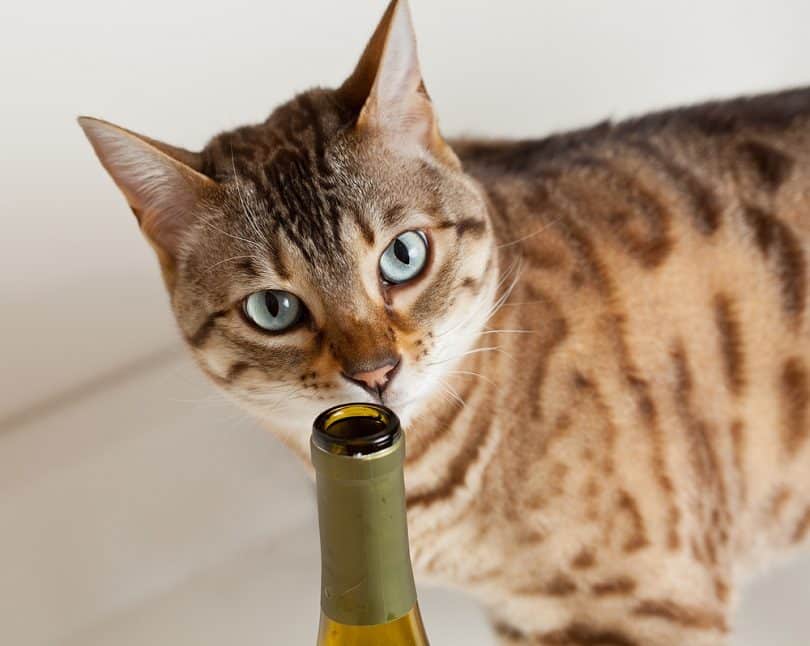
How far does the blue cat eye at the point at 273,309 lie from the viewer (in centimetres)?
81

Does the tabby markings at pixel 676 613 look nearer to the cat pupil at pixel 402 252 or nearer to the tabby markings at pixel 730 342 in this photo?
the tabby markings at pixel 730 342

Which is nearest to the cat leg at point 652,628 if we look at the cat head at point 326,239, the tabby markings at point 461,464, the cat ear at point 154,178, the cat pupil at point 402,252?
the tabby markings at point 461,464

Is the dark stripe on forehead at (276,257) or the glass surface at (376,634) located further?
the dark stripe on forehead at (276,257)

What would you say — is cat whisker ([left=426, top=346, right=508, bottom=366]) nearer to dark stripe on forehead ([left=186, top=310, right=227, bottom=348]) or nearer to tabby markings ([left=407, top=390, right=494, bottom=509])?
tabby markings ([left=407, top=390, right=494, bottom=509])

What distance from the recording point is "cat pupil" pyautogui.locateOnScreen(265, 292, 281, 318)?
2.68ft

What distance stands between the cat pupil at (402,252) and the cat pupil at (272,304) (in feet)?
0.36

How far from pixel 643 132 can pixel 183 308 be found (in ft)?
1.76

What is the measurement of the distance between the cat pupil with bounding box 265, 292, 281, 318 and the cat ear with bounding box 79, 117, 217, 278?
0.11 meters

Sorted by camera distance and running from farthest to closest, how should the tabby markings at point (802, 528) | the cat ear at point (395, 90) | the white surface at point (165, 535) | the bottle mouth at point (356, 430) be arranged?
the white surface at point (165, 535), the tabby markings at point (802, 528), the cat ear at point (395, 90), the bottle mouth at point (356, 430)

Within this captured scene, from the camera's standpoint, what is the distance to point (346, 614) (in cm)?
57

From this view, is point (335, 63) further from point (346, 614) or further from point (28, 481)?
point (346, 614)

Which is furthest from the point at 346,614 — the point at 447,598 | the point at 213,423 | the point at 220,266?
the point at 213,423

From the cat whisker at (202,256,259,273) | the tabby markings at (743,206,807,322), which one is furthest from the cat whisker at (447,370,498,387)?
the tabby markings at (743,206,807,322)

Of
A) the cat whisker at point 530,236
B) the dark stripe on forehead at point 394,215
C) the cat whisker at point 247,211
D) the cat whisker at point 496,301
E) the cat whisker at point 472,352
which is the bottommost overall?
the cat whisker at point 472,352
